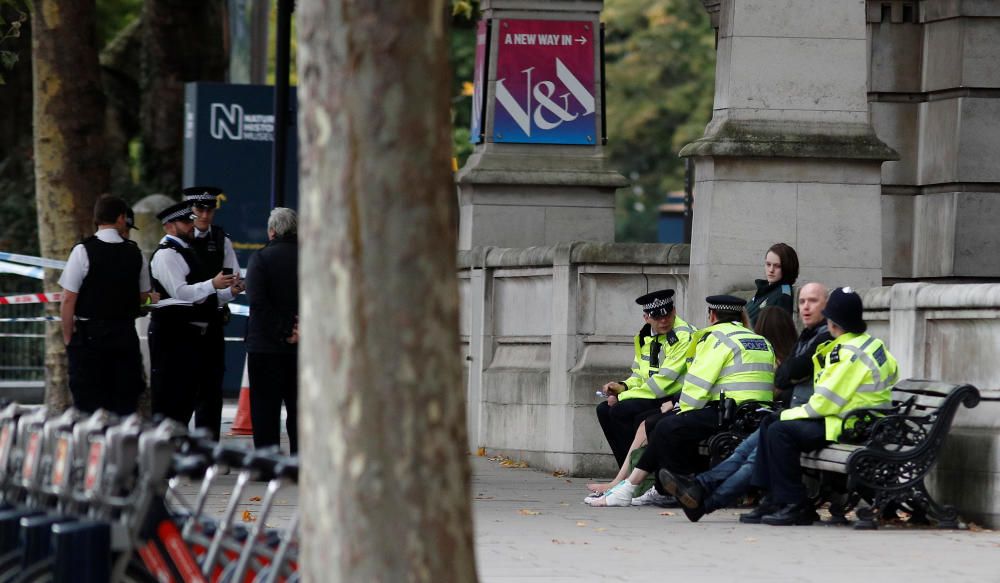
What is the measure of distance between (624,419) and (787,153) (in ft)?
Result: 7.21

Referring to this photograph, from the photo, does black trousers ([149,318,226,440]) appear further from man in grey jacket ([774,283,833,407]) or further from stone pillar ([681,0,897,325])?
man in grey jacket ([774,283,833,407])

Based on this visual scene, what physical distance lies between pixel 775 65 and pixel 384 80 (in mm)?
8375

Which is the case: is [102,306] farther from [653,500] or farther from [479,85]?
[479,85]

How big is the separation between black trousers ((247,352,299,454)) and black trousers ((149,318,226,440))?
0.98 ft

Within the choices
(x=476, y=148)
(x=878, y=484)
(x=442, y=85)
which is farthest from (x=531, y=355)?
(x=442, y=85)

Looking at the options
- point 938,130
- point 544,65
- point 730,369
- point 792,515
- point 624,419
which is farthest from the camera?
point 544,65

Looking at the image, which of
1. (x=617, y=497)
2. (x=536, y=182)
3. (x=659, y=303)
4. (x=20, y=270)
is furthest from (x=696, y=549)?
(x=20, y=270)

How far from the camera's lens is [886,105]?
15.9 meters

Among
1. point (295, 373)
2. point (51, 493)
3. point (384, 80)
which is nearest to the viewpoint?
point (384, 80)

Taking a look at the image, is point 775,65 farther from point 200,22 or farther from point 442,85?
point 200,22

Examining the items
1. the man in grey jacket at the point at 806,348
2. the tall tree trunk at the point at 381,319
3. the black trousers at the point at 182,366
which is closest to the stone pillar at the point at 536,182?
the black trousers at the point at 182,366

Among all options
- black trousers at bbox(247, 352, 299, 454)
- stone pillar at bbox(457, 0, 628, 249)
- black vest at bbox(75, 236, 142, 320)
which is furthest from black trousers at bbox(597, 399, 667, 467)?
stone pillar at bbox(457, 0, 628, 249)

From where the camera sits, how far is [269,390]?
1228 cm

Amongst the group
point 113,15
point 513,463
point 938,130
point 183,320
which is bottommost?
point 513,463
